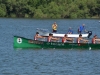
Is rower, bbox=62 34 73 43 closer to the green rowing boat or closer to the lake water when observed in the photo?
the green rowing boat

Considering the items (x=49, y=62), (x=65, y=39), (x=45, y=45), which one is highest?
(x=65, y=39)

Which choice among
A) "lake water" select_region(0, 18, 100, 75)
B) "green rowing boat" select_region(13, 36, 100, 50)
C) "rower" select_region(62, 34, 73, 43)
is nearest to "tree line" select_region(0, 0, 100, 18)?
"rower" select_region(62, 34, 73, 43)

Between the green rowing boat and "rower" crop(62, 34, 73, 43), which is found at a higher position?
"rower" crop(62, 34, 73, 43)

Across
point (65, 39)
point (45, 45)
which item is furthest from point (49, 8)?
point (45, 45)

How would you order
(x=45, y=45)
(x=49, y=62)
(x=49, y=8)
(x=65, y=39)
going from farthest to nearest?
1. (x=49, y=8)
2. (x=65, y=39)
3. (x=45, y=45)
4. (x=49, y=62)

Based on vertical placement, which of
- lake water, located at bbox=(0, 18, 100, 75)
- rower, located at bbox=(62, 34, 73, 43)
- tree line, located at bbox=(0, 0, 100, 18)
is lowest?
lake water, located at bbox=(0, 18, 100, 75)

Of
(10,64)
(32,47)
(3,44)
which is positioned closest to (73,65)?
(10,64)

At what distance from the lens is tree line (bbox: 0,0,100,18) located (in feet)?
409

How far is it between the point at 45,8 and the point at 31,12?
4.03 m

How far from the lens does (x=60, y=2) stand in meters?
132

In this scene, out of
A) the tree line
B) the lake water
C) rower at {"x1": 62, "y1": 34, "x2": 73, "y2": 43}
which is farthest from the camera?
the tree line

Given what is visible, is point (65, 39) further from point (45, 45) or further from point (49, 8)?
point (49, 8)

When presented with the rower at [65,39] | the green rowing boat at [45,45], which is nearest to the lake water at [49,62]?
the green rowing boat at [45,45]

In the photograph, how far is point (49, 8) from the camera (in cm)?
12762
